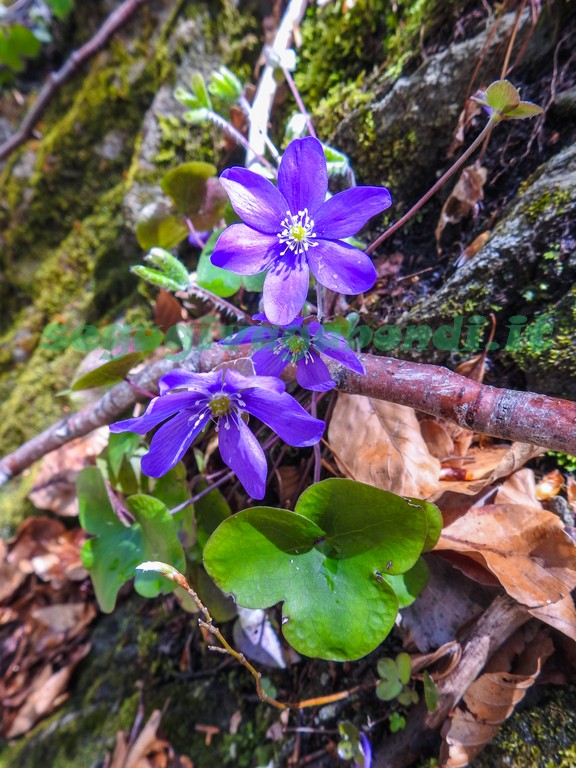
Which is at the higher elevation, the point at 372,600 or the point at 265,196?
the point at 265,196

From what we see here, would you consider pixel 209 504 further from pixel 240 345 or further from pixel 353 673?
pixel 353 673

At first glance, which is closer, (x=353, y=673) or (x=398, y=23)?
(x=353, y=673)

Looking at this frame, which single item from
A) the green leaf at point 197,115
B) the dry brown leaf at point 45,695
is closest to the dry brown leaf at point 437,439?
the green leaf at point 197,115

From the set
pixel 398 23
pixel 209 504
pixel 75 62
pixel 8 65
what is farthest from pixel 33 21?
pixel 209 504

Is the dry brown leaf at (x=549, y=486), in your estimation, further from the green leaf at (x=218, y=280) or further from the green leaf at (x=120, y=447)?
the green leaf at (x=120, y=447)

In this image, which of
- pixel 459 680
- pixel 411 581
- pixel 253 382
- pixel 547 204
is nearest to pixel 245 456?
pixel 253 382

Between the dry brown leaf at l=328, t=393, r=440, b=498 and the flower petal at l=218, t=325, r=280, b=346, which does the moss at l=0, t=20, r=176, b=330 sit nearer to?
the flower petal at l=218, t=325, r=280, b=346

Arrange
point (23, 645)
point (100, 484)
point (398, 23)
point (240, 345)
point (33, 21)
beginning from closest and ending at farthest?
point (240, 345) < point (100, 484) < point (398, 23) < point (23, 645) < point (33, 21)
